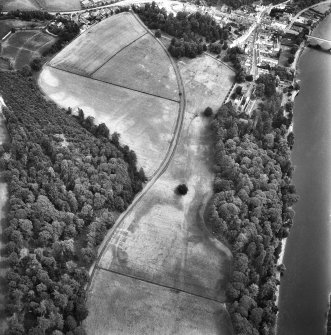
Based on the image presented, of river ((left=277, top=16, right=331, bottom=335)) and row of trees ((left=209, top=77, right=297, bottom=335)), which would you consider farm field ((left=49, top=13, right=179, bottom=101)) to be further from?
river ((left=277, top=16, right=331, bottom=335))

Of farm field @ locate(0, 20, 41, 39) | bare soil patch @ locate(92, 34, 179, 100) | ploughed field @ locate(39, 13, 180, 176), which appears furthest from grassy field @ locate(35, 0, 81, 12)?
bare soil patch @ locate(92, 34, 179, 100)

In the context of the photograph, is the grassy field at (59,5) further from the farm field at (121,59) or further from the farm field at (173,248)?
the farm field at (173,248)

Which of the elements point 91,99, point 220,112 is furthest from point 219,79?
point 91,99

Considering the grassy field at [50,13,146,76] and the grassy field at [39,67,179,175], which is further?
the grassy field at [50,13,146,76]

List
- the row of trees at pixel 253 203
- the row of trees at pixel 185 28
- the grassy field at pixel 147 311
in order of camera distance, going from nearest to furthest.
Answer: the grassy field at pixel 147 311 → the row of trees at pixel 253 203 → the row of trees at pixel 185 28

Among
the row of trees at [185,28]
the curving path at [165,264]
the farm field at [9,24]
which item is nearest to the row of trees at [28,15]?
the farm field at [9,24]

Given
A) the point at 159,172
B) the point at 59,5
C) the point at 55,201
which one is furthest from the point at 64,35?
the point at 55,201
